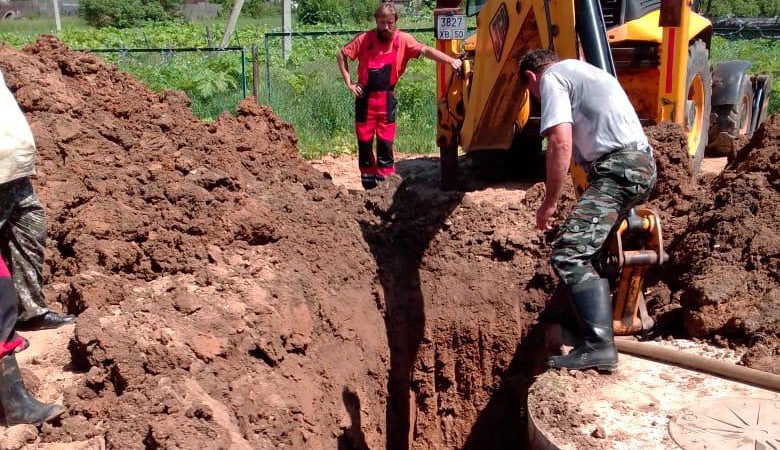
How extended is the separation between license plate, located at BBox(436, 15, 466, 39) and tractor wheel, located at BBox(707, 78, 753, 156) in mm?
3989

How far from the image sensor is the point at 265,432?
4273mm

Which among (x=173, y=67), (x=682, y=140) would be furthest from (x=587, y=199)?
(x=173, y=67)

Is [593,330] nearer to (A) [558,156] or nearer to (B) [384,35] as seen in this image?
(A) [558,156]

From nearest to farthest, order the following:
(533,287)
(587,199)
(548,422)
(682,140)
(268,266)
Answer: (548,422), (587,199), (268,266), (533,287), (682,140)

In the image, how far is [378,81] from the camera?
715cm

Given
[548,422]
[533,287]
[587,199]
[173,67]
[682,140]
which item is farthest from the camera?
[173,67]

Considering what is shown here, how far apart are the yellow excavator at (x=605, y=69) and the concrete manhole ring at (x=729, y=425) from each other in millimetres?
846

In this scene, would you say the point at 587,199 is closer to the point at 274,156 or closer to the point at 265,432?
the point at 265,432

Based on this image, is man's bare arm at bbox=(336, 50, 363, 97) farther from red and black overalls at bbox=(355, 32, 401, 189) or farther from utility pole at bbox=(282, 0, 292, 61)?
utility pole at bbox=(282, 0, 292, 61)

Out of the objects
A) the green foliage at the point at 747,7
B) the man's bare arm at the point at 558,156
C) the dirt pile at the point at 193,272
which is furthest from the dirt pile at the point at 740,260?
the green foliage at the point at 747,7

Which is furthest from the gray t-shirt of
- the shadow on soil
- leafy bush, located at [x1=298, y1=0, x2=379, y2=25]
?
leafy bush, located at [x1=298, y1=0, x2=379, y2=25]

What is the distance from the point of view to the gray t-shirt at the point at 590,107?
402 cm

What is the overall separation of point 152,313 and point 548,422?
2.23 metres

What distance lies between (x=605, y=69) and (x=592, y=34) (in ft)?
0.79
